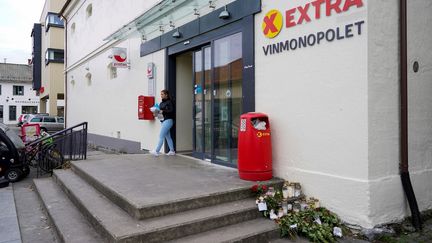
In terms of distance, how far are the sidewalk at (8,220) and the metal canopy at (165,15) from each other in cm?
486

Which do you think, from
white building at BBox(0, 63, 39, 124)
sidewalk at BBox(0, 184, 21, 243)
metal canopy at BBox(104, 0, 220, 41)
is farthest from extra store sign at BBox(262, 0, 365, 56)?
white building at BBox(0, 63, 39, 124)

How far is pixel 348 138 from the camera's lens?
4.34 meters

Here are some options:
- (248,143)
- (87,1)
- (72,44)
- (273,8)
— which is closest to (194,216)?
(248,143)

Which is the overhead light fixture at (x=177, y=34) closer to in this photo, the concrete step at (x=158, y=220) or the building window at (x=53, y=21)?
the concrete step at (x=158, y=220)

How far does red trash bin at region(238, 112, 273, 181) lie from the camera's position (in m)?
4.99

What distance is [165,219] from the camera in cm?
395

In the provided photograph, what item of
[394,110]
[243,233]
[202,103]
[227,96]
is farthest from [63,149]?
[394,110]

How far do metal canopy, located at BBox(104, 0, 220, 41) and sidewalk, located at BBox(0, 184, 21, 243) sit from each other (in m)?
4.86

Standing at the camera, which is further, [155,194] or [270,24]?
[270,24]

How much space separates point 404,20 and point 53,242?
5.26 metres

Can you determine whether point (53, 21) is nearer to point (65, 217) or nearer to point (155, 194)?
point (65, 217)

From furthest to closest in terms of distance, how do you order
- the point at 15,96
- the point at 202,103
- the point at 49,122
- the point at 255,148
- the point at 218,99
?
1. the point at 15,96
2. the point at 49,122
3. the point at 202,103
4. the point at 218,99
5. the point at 255,148

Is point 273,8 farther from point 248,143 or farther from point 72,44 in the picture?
point 72,44

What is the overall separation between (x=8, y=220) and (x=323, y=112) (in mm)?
4926
